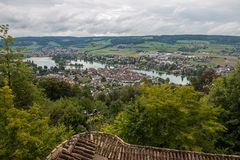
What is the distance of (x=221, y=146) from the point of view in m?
26.3

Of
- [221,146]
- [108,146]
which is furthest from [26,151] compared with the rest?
[221,146]

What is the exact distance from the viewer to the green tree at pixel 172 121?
22.1 meters

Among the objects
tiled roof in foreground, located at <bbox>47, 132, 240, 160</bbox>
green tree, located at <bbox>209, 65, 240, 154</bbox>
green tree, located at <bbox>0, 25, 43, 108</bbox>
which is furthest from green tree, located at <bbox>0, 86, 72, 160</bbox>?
green tree, located at <bbox>209, 65, 240, 154</bbox>

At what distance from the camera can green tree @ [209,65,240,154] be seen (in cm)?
2590

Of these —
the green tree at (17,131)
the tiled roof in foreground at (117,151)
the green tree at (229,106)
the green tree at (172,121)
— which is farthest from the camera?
the green tree at (229,106)

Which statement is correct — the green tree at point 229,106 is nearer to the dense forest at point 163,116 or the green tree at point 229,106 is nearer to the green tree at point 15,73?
the dense forest at point 163,116

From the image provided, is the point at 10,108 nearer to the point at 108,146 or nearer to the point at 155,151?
the point at 108,146

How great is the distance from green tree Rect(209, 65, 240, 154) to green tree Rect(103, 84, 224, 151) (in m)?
2.29

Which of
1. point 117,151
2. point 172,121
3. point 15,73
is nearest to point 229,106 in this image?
point 172,121

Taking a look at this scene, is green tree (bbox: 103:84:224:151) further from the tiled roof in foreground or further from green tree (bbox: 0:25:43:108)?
green tree (bbox: 0:25:43:108)

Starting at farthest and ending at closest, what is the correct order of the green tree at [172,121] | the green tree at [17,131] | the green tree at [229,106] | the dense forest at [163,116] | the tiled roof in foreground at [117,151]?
1. the green tree at [229,106]
2. the green tree at [172,121]
3. the dense forest at [163,116]
4. the green tree at [17,131]
5. the tiled roof in foreground at [117,151]

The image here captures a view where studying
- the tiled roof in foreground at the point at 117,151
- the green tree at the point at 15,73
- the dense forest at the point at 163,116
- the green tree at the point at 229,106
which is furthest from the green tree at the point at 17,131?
the green tree at the point at 229,106

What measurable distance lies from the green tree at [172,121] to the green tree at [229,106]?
2.29 meters

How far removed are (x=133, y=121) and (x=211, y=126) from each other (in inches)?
217
